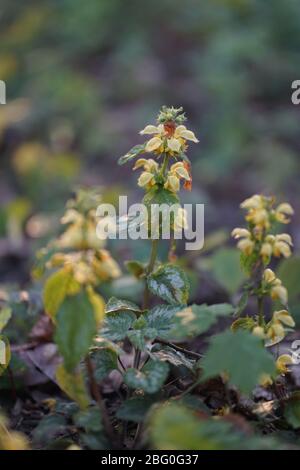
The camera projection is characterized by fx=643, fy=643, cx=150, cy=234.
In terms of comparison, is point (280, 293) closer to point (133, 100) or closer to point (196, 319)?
point (196, 319)

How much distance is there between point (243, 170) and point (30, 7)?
293 centimetres

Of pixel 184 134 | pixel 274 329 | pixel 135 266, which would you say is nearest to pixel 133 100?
pixel 135 266

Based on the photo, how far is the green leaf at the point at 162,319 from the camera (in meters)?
1.45

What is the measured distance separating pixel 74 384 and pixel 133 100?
353 cm

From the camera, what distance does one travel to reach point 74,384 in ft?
4.63

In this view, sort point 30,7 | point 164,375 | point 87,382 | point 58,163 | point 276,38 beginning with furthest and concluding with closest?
point 30,7 < point 276,38 < point 58,163 < point 87,382 < point 164,375

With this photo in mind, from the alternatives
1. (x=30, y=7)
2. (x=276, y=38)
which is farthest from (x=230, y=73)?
(x=30, y=7)

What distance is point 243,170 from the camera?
4016mm

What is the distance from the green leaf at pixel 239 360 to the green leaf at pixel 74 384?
30cm

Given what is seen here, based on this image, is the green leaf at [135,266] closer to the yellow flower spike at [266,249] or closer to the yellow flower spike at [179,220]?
the yellow flower spike at [179,220]

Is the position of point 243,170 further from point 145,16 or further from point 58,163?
point 145,16

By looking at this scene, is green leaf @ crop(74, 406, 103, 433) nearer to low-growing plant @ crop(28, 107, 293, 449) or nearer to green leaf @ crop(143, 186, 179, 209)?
low-growing plant @ crop(28, 107, 293, 449)

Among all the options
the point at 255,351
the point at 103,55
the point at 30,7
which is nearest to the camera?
the point at 255,351

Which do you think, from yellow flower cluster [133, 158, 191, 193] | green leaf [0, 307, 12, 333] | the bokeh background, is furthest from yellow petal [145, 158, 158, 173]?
the bokeh background
